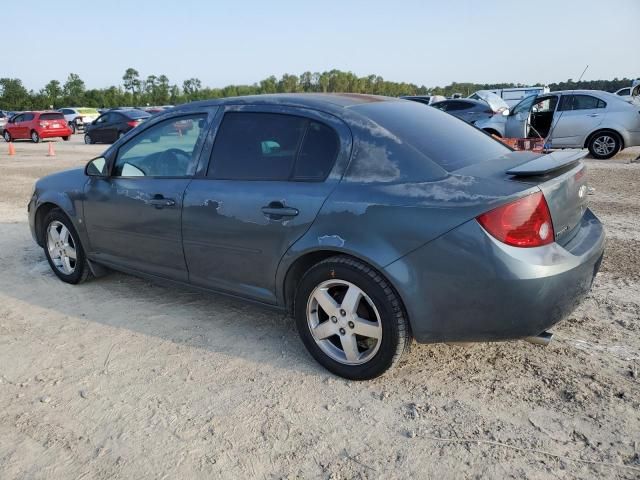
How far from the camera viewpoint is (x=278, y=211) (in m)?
3.15

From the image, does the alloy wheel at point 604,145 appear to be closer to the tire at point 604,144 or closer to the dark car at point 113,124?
the tire at point 604,144

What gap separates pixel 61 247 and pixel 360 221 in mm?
3236

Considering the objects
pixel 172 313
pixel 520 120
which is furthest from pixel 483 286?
pixel 520 120

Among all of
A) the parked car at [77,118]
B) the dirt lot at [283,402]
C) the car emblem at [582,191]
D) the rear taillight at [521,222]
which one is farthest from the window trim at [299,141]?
the parked car at [77,118]

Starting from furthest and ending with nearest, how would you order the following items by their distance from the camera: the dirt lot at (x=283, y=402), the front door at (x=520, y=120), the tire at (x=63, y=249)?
the front door at (x=520, y=120) → the tire at (x=63, y=249) → the dirt lot at (x=283, y=402)

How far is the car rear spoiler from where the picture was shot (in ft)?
8.94

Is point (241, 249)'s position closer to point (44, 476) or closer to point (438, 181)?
point (438, 181)

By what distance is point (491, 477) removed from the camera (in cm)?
228

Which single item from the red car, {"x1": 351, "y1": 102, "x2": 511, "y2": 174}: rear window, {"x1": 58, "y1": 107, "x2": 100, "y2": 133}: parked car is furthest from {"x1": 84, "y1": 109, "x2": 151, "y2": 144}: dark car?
{"x1": 351, "y1": 102, "x2": 511, "y2": 174}: rear window

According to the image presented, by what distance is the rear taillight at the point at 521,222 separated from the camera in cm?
256

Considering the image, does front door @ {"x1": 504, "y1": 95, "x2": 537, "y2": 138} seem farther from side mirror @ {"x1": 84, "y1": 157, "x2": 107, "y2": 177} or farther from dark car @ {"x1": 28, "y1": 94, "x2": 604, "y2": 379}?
side mirror @ {"x1": 84, "y1": 157, "x2": 107, "y2": 177}

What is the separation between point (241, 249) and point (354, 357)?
3.23ft

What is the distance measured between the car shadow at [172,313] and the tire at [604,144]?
1083cm

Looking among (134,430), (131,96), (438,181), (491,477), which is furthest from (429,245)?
(131,96)
